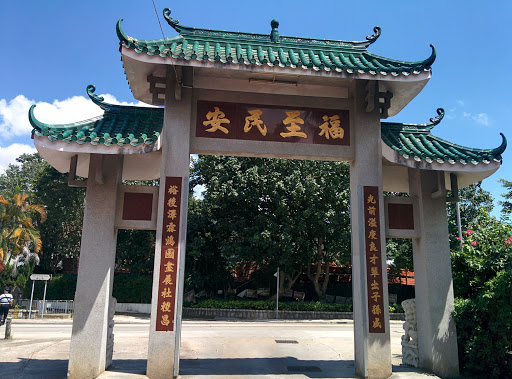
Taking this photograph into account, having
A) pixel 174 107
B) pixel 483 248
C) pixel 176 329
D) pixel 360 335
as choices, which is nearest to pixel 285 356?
pixel 360 335

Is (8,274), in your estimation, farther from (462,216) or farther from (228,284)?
(462,216)

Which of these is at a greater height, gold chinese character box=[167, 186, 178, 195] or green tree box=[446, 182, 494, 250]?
green tree box=[446, 182, 494, 250]

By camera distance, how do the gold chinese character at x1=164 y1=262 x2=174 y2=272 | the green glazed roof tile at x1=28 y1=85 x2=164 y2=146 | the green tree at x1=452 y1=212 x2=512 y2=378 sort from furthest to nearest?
1. the green tree at x1=452 y1=212 x2=512 y2=378
2. the gold chinese character at x1=164 y1=262 x2=174 y2=272
3. the green glazed roof tile at x1=28 y1=85 x2=164 y2=146

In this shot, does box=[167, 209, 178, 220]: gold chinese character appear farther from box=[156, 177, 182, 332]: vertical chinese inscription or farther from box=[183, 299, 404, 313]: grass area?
box=[183, 299, 404, 313]: grass area

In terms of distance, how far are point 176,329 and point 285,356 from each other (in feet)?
11.5

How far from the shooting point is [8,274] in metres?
22.4

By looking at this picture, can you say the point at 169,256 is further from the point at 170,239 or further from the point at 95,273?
the point at 95,273

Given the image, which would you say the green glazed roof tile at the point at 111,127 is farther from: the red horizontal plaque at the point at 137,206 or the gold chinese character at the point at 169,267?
the gold chinese character at the point at 169,267

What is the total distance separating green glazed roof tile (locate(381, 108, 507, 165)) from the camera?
6773 mm

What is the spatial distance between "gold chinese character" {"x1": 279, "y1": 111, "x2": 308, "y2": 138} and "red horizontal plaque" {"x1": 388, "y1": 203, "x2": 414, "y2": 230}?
6.76 feet

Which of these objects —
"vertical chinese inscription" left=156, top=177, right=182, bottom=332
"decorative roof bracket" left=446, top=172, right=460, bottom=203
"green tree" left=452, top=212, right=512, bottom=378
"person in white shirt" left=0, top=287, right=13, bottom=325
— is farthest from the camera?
"person in white shirt" left=0, top=287, right=13, bottom=325

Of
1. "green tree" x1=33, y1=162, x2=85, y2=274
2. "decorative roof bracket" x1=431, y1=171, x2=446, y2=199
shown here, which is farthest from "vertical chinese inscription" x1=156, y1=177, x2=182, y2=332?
"green tree" x1=33, y1=162, x2=85, y2=274

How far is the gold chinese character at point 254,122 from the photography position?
23.5ft

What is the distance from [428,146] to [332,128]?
1808 mm
